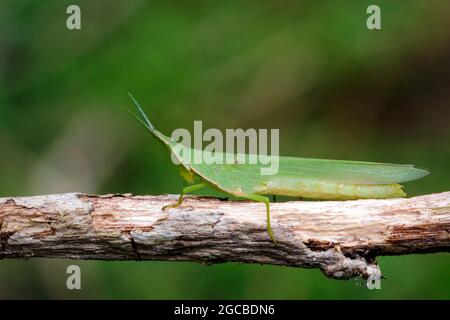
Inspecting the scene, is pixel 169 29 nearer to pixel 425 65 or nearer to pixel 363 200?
pixel 425 65

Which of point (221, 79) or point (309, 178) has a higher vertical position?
point (221, 79)

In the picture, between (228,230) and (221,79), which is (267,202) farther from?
(221,79)

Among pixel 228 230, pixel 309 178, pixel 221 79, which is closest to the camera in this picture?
pixel 228 230

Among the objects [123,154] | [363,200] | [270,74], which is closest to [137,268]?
[123,154]

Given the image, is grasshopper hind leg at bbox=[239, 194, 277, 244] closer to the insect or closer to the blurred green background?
the insect

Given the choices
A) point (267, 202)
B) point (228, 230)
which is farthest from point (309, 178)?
point (228, 230)

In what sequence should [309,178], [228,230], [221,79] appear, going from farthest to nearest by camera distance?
[221,79] → [309,178] → [228,230]

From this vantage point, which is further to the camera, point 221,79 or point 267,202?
point 221,79
